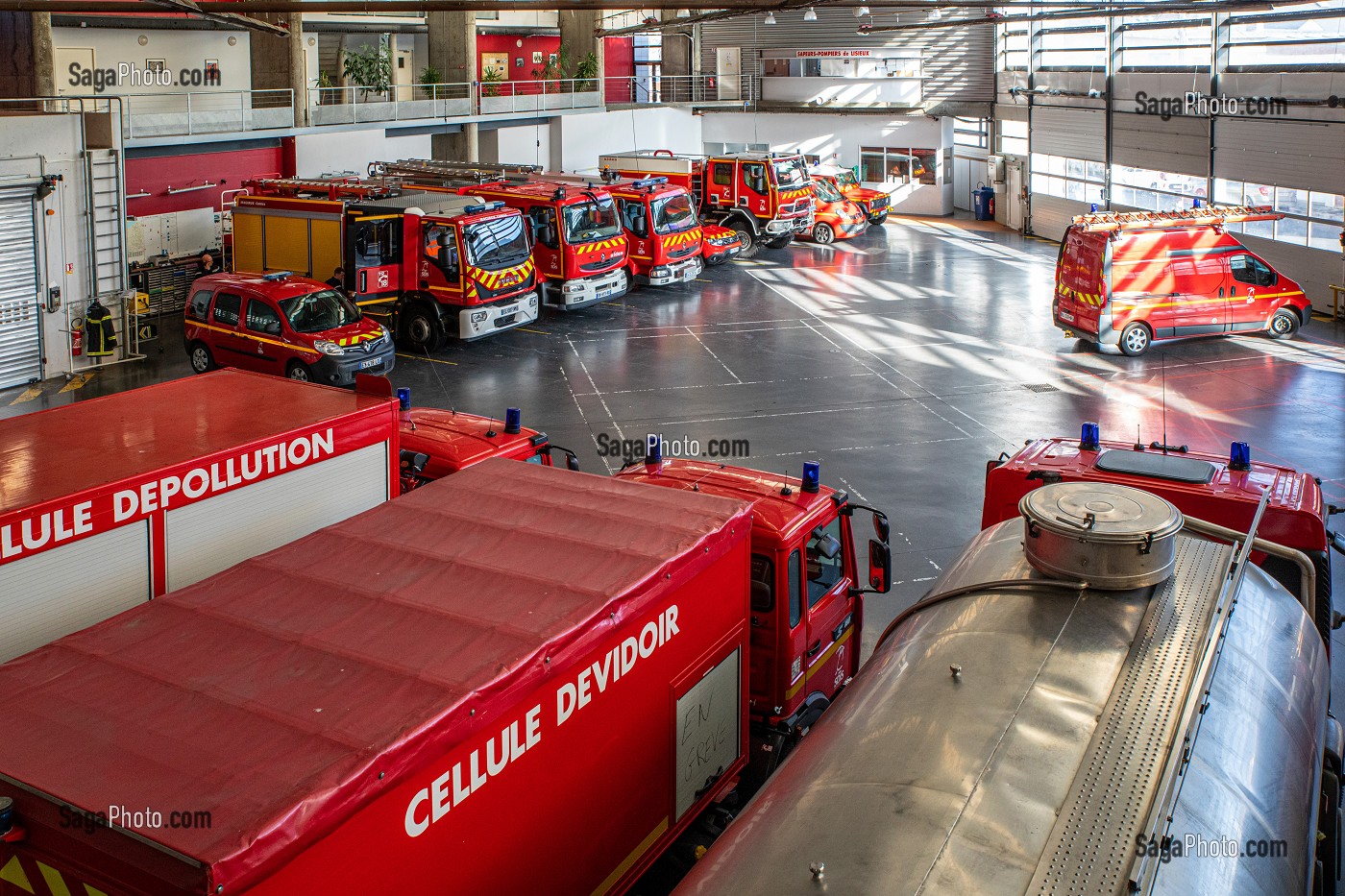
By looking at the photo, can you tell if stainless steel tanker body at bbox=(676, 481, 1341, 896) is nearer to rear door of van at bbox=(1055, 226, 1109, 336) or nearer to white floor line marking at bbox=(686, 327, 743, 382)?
white floor line marking at bbox=(686, 327, 743, 382)

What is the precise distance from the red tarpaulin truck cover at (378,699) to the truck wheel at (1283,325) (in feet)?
61.1

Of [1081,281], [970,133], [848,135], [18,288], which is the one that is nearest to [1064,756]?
[1081,281]

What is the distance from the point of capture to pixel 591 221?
78.2ft

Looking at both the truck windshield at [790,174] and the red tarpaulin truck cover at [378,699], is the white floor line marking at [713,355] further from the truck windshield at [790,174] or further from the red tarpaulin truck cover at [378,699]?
the red tarpaulin truck cover at [378,699]

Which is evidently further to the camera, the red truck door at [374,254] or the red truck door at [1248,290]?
the red truck door at [1248,290]

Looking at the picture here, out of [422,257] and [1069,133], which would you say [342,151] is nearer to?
[422,257]

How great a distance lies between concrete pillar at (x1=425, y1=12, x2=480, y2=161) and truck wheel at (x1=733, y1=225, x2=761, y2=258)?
28.6ft

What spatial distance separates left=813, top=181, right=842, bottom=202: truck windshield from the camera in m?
32.9

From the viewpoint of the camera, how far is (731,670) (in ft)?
20.7

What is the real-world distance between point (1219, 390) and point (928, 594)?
13784 millimetres

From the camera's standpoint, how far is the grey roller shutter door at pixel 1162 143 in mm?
27469
